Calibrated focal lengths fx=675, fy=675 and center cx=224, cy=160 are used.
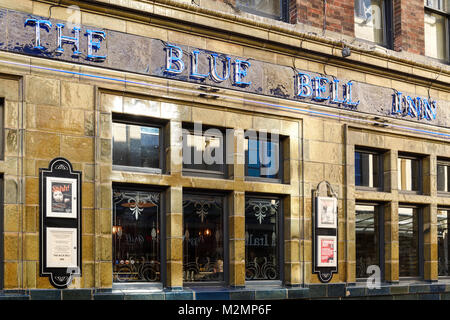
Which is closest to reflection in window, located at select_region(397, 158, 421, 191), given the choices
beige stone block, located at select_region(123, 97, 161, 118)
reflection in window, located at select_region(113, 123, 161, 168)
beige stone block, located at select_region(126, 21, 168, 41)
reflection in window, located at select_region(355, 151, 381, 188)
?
reflection in window, located at select_region(355, 151, 381, 188)

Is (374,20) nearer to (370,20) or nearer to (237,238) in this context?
(370,20)

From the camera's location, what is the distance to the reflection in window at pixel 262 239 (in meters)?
11.7

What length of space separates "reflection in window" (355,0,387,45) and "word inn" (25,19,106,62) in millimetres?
5965

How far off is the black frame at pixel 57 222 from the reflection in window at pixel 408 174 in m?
7.15

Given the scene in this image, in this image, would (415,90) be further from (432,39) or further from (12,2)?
(12,2)

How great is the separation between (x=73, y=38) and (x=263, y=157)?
402 cm

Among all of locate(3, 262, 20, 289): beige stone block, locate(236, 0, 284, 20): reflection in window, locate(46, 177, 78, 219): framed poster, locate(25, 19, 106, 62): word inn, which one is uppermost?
locate(236, 0, 284, 20): reflection in window

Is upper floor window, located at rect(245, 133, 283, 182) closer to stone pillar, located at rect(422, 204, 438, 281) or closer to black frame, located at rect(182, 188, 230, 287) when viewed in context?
black frame, located at rect(182, 188, 230, 287)

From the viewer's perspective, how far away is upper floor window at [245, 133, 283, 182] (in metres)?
11.9

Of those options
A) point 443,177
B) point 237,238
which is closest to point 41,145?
point 237,238

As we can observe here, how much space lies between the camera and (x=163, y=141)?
1095cm

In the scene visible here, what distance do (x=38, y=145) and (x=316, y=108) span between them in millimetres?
5357

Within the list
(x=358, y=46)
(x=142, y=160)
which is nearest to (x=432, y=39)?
(x=358, y=46)

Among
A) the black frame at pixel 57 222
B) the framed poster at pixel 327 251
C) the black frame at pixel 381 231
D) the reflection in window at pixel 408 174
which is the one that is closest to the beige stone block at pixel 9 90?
the black frame at pixel 57 222
